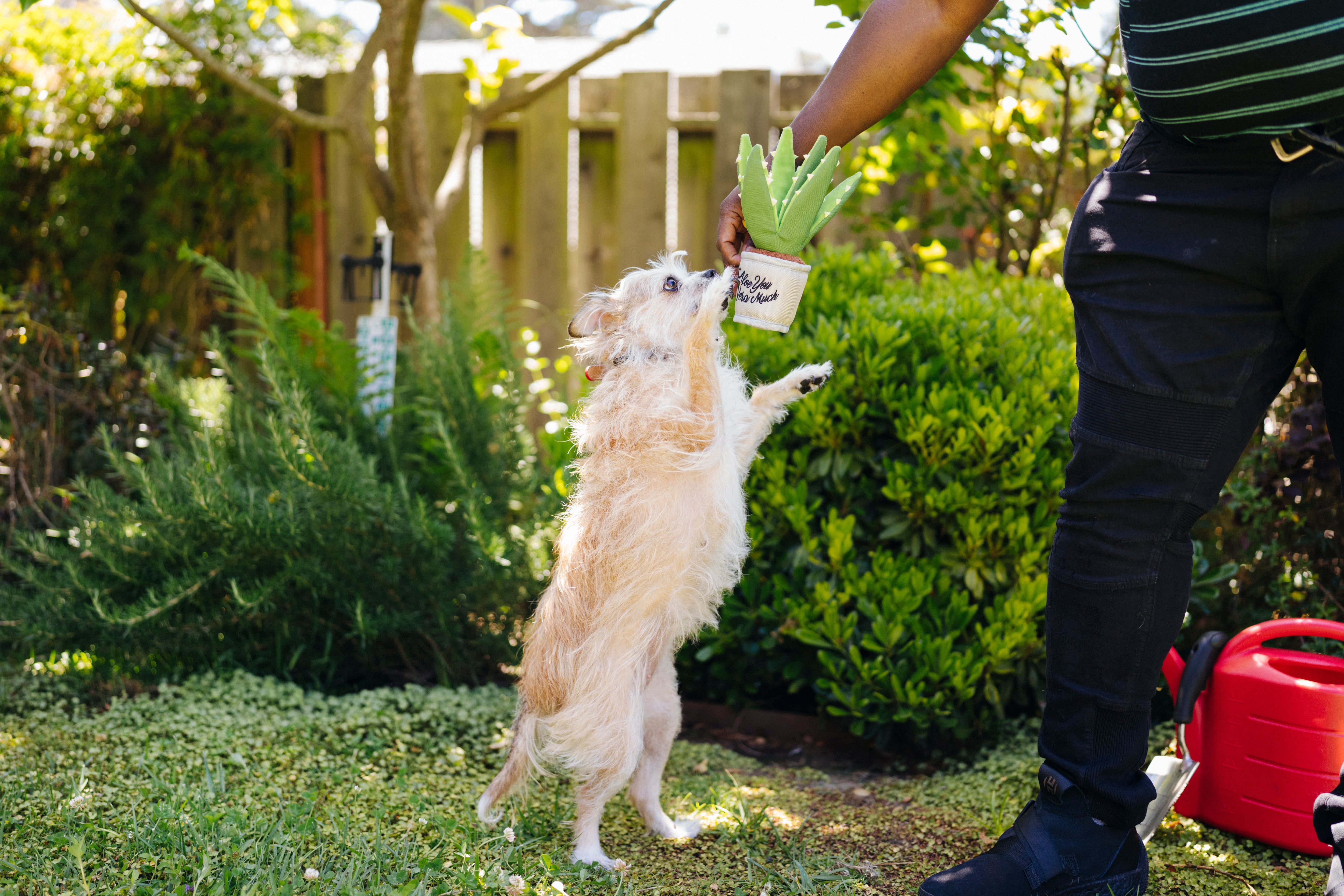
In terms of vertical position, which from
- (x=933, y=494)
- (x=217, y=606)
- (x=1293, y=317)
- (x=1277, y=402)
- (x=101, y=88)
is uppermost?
(x=101, y=88)

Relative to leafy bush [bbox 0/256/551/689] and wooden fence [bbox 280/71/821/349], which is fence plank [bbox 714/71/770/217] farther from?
leafy bush [bbox 0/256/551/689]

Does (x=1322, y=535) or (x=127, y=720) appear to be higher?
(x=1322, y=535)

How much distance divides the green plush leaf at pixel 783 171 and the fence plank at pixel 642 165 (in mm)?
3107

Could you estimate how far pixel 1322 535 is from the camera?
2891 mm

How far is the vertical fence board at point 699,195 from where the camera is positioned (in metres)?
5.23

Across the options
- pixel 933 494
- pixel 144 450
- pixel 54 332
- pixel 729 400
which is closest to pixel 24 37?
pixel 54 332

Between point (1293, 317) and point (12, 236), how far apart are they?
223 inches

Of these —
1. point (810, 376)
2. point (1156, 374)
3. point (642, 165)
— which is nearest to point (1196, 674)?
point (1156, 374)

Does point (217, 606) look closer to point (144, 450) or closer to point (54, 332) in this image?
point (144, 450)

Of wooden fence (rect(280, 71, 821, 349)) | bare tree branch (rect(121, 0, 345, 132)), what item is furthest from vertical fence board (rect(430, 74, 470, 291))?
bare tree branch (rect(121, 0, 345, 132))

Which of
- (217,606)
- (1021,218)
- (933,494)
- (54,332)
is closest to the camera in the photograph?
(933,494)

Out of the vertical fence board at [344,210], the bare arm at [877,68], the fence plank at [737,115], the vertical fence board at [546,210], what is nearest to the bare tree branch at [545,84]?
the vertical fence board at [546,210]

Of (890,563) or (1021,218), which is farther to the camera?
(1021,218)

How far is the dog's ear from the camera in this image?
215 cm
